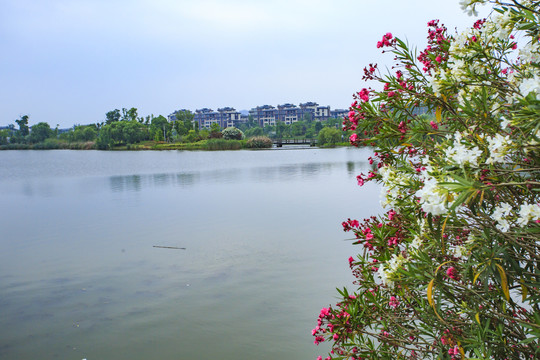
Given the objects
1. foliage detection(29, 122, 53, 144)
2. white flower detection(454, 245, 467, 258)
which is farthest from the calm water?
foliage detection(29, 122, 53, 144)

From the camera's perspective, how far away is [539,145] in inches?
59.9

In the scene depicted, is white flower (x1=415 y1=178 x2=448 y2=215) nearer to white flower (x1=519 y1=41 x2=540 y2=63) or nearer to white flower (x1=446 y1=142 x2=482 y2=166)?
white flower (x1=446 y1=142 x2=482 y2=166)

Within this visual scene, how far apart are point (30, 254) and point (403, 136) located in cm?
728

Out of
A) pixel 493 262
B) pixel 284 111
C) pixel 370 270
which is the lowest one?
pixel 370 270

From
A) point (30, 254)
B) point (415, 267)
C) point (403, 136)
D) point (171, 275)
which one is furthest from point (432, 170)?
point (30, 254)

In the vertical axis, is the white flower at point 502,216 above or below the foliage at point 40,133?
below

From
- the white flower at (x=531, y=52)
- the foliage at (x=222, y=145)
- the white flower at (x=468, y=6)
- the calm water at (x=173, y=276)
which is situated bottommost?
the calm water at (x=173, y=276)

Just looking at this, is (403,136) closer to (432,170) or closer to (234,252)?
(432,170)

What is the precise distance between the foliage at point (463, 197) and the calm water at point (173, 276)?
2.11 m

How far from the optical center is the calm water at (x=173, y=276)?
4.38 m

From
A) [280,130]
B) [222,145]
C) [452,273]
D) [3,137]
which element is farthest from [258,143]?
[3,137]

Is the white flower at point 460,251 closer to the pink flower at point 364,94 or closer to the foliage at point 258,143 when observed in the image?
the pink flower at point 364,94

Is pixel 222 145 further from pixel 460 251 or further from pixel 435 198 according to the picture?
pixel 435 198

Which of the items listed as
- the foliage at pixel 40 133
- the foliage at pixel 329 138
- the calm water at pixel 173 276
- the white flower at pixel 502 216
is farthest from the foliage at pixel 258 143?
the foliage at pixel 40 133
